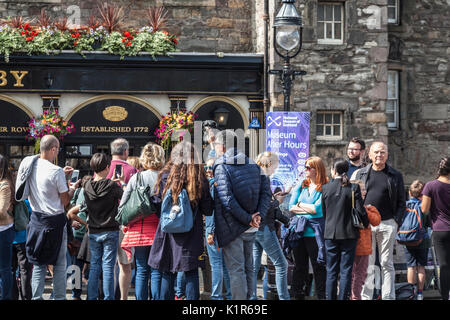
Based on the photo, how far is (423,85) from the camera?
18.0 meters

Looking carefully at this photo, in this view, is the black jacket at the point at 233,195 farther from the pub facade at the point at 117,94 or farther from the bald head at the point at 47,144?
the pub facade at the point at 117,94

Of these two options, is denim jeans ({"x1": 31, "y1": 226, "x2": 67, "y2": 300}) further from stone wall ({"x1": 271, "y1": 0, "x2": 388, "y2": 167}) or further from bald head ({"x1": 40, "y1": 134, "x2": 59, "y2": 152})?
stone wall ({"x1": 271, "y1": 0, "x2": 388, "y2": 167})

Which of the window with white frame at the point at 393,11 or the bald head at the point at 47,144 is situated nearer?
the bald head at the point at 47,144

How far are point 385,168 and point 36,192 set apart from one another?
402cm

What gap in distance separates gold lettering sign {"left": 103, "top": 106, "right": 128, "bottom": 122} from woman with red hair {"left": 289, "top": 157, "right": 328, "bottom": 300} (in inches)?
297

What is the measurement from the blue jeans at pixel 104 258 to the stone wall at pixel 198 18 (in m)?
8.96

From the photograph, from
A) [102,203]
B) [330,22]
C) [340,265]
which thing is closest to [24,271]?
[102,203]

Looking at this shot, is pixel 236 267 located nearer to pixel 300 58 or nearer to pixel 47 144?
pixel 47 144

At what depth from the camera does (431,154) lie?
1789 cm

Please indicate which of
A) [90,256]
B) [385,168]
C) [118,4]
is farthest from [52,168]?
[118,4]

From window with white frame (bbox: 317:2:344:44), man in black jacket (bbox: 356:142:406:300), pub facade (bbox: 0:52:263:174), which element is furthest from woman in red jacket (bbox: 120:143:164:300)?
window with white frame (bbox: 317:2:344:44)

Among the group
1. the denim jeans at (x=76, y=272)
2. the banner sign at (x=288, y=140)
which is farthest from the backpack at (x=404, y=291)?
the banner sign at (x=288, y=140)

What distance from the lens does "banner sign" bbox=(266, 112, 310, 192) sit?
13.6 metres

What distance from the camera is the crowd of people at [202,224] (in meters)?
7.51
